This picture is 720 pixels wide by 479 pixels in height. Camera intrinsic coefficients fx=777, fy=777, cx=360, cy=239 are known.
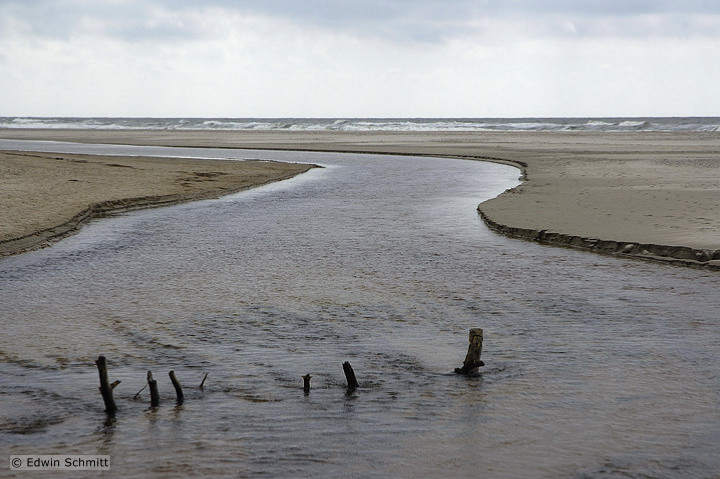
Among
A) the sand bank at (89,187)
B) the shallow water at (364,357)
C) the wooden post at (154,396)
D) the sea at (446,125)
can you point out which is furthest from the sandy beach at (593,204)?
the sea at (446,125)

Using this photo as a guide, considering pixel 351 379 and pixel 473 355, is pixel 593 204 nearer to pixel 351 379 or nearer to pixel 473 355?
pixel 473 355

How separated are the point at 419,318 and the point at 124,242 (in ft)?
26.4

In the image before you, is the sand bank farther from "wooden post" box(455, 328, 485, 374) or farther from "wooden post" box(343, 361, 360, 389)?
"wooden post" box(455, 328, 485, 374)

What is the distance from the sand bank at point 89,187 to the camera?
16562 millimetres

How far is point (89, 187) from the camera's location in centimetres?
2372

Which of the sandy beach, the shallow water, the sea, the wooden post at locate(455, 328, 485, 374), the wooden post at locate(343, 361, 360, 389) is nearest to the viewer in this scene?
the shallow water

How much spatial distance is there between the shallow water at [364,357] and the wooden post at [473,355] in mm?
125

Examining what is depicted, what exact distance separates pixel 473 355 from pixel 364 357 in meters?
1.25

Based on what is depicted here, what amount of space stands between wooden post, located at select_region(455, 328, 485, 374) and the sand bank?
9825 millimetres

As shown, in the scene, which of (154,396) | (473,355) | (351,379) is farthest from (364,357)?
(154,396)

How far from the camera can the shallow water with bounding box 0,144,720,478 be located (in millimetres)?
5762

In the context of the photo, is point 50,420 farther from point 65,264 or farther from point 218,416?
point 65,264

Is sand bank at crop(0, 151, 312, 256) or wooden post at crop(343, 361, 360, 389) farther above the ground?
sand bank at crop(0, 151, 312, 256)

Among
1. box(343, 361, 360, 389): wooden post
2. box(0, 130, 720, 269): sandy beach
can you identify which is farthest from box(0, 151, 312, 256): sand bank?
box(343, 361, 360, 389): wooden post
